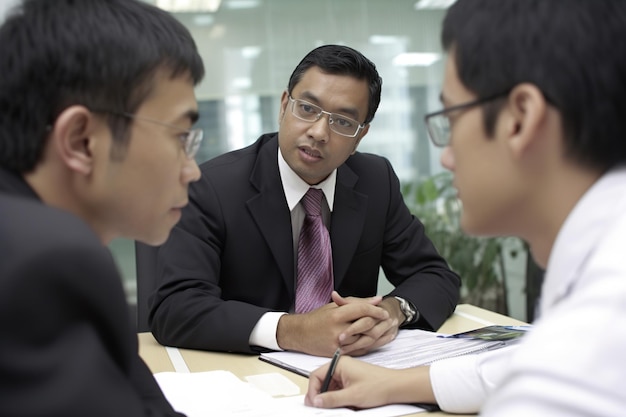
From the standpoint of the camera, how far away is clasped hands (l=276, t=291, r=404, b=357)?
1.54m

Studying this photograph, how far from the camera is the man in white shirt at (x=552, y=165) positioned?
60 cm

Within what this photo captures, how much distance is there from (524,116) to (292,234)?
1.27 m

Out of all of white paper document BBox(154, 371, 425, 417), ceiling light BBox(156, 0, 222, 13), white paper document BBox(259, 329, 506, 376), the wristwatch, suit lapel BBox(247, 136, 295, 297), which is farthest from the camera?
ceiling light BBox(156, 0, 222, 13)

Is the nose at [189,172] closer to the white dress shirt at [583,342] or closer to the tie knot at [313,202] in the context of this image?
the white dress shirt at [583,342]

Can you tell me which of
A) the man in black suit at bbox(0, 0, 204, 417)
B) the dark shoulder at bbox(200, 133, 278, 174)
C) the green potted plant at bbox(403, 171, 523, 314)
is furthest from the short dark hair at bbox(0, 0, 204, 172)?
the green potted plant at bbox(403, 171, 523, 314)

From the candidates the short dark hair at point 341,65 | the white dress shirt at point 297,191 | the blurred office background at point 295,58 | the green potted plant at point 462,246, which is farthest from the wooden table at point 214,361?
the blurred office background at point 295,58

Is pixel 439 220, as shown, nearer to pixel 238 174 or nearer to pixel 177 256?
pixel 238 174

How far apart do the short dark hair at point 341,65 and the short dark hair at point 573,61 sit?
1254 mm

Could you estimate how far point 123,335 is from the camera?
0.73m

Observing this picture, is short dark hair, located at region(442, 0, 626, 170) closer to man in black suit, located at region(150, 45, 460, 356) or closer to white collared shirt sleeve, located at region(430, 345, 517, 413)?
white collared shirt sleeve, located at region(430, 345, 517, 413)

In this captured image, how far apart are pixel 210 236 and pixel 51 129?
1.07 meters

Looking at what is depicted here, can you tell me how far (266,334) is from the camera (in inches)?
63.4

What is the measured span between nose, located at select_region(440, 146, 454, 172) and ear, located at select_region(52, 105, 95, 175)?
1.67 ft

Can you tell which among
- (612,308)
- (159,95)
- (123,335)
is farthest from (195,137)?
(612,308)
